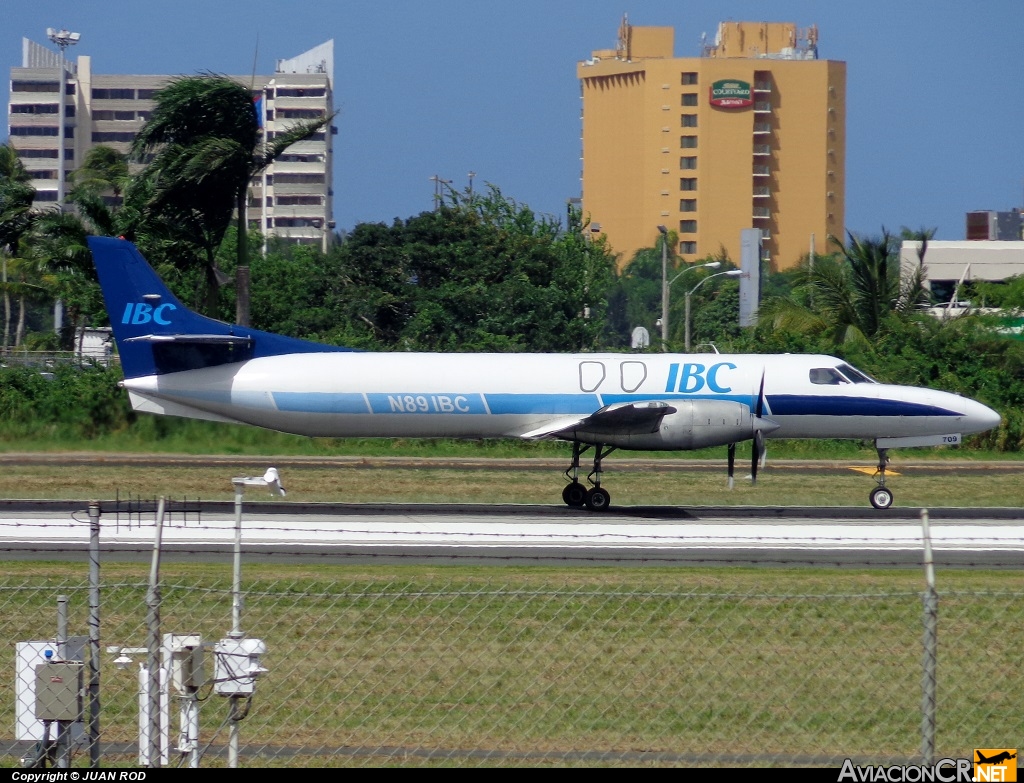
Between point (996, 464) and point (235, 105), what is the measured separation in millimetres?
24555

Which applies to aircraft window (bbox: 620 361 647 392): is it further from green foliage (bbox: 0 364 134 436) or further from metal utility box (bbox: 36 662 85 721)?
metal utility box (bbox: 36 662 85 721)

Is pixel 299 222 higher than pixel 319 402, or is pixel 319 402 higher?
pixel 299 222

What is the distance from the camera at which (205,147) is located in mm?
36719

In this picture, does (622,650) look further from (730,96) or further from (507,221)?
(730,96)

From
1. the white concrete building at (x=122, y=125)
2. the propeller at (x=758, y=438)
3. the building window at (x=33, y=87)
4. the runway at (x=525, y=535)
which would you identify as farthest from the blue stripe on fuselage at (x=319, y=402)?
the building window at (x=33, y=87)

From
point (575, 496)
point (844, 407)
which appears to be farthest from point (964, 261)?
point (575, 496)

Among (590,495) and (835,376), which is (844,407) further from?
(590,495)

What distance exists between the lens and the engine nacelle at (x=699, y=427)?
2378 centimetres

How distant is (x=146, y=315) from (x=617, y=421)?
9.45 m

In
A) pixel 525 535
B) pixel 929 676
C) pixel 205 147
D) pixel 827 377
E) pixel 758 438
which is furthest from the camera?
pixel 205 147

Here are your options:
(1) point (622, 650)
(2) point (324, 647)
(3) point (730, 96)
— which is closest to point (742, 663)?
Answer: (1) point (622, 650)

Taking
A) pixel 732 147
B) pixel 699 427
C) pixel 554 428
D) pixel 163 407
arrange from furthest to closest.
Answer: pixel 732 147
pixel 163 407
pixel 554 428
pixel 699 427

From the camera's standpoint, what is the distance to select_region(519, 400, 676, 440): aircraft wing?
23.6 metres

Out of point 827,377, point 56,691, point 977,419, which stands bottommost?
point 56,691
